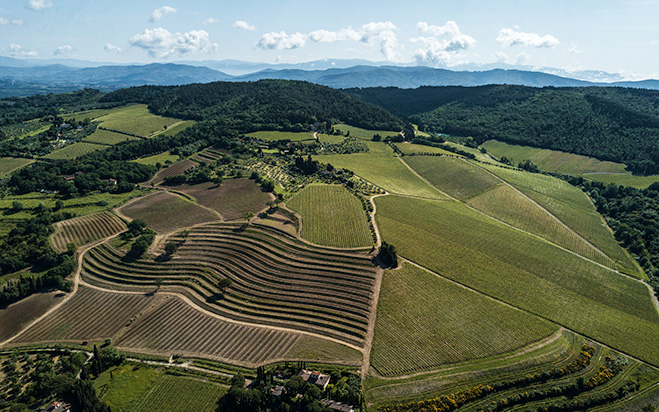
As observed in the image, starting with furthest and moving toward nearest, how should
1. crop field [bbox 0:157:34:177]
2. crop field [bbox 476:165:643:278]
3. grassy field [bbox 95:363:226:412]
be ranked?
crop field [bbox 0:157:34:177]
crop field [bbox 476:165:643:278]
grassy field [bbox 95:363:226:412]

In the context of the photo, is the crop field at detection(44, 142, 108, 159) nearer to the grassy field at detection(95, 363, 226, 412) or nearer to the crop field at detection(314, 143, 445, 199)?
the crop field at detection(314, 143, 445, 199)

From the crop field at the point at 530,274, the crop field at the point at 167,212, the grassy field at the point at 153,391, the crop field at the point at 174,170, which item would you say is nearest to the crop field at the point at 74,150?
the crop field at the point at 174,170

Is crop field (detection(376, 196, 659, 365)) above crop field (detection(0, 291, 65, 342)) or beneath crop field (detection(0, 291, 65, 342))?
above

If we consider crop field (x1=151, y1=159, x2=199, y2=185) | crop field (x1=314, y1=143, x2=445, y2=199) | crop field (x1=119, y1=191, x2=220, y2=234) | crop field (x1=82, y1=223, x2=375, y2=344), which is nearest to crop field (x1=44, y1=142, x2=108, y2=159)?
crop field (x1=151, y1=159, x2=199, y2=185)

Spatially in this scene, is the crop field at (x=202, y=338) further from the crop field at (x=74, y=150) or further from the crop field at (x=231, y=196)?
the crop field at (x=74, y=150)

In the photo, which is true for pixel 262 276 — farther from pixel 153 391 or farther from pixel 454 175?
pixel 454 175
